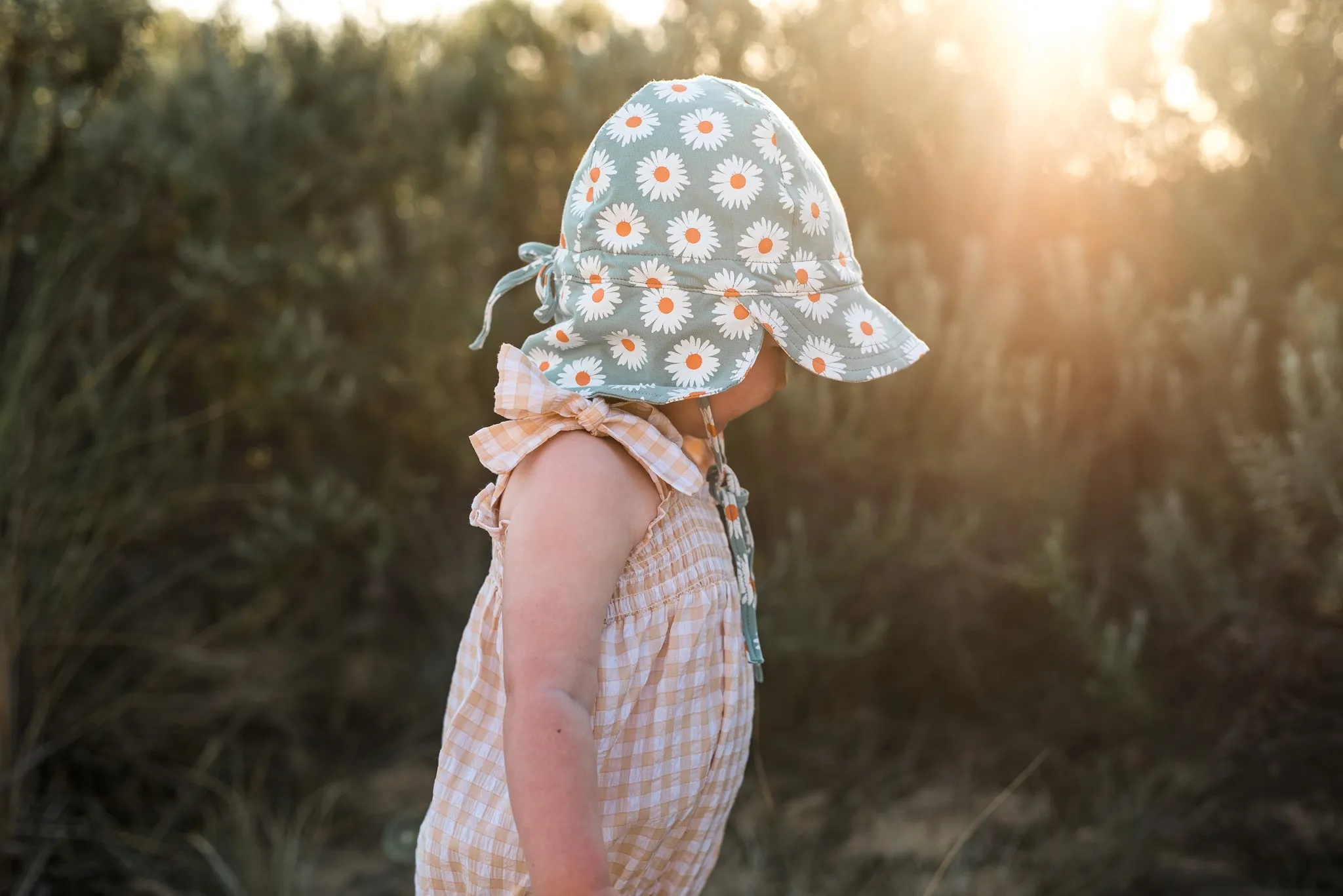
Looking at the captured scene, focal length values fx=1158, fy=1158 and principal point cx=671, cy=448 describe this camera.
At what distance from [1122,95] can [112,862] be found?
3.47 m

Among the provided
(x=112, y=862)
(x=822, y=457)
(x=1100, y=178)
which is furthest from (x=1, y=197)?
(x=1100, y=178)

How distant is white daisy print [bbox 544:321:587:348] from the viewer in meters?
1.40

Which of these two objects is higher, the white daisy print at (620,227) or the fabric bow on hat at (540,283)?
the white daisy print at (620,227)

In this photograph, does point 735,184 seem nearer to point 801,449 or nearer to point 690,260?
point 690,260

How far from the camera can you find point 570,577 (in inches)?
49.1

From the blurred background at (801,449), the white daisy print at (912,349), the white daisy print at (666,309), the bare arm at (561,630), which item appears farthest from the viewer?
the blurred background at (801,449)

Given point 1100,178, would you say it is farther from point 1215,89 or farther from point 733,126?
point 733,126

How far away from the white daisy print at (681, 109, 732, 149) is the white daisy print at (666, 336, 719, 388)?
0.79 feet

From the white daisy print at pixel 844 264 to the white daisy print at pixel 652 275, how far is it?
0.76ft

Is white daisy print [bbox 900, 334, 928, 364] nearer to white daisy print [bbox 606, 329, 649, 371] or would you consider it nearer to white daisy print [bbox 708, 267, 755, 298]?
white daisy print [bbox 708, 267, 755, 298]

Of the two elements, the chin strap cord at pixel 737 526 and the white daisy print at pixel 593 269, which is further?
the chin strap cord at pixel 737 526

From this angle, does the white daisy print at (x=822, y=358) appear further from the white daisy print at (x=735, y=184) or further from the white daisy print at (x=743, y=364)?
the white daisy print at (x=735, y=184)

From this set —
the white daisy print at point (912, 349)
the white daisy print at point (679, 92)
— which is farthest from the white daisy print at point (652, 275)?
the white daisy print at point (912, 349)

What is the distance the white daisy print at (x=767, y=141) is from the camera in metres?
1.44
